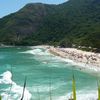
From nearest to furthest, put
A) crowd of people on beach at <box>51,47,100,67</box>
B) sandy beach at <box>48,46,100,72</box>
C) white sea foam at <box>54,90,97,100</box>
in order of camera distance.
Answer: white sea foam at <box>54,90,97,100</box> → sandy beach at <box>48,46,100,72</box> → crowd of people on beach at <box>51,47,100,67</box>

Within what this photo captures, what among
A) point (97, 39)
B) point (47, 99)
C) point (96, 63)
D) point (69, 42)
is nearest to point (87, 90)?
point (47, 99)

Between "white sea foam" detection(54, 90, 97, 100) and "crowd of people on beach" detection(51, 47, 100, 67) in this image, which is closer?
"white sea foam" detection(54, 90, 97, 100)

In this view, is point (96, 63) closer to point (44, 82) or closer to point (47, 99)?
point (44, 82)

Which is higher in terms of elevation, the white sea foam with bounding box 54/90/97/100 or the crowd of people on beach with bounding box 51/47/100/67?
the white sea foam with bounding box 54/90/97/100

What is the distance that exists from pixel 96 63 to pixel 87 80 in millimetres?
25965

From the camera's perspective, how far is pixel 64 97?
114ft

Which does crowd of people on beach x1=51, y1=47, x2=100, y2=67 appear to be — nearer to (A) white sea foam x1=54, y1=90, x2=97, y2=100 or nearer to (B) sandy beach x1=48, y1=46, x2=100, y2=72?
(B) sandy beach x1=48, y1=46, x2=100, y2=72

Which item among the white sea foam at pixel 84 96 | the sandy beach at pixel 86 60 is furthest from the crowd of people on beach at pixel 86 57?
the white sea foam at pixel 84 96

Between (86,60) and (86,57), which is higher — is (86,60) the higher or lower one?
the lower one

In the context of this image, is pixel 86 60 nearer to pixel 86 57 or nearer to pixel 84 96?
pixel 86 57

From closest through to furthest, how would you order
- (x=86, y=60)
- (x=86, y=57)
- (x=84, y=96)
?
(x=84, y=96) < (x=86, y=60) < (x=86, y=57)

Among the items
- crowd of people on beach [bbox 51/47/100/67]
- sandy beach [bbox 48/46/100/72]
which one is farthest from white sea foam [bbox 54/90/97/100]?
crowd of people on beach [bbox 51/47/100/67]

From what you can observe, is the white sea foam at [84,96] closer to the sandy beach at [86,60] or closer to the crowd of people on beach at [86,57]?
the sandy beach at [86,60]

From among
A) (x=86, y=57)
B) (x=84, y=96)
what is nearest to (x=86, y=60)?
(x=86, y=57)
